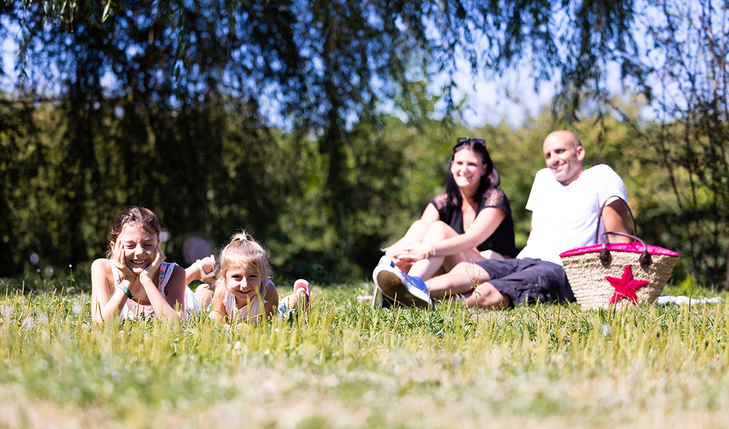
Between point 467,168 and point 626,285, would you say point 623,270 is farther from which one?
point 467,168

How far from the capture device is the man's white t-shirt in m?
4.20

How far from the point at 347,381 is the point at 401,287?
1750mm

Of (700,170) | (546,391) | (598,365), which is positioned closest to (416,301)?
(598,365)

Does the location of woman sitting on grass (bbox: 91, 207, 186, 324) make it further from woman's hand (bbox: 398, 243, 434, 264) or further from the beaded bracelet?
woman's hand (bbox: 398, 243, 434, 264)

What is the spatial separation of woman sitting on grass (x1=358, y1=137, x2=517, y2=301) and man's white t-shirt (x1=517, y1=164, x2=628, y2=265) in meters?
0.25

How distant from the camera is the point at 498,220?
445 centimetres

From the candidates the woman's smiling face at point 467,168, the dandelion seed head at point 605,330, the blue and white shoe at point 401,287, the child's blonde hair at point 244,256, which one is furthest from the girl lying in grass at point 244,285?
the woman's smiling face at point 467,168

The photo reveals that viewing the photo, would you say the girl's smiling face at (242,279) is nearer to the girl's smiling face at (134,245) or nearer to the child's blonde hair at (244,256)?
the child's blonde hair at (244,256)

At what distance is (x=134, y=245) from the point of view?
2.94 meters

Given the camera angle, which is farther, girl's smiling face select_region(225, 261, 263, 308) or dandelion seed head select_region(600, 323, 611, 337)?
girl's smiling face select_region(225, 261, 263, 308)

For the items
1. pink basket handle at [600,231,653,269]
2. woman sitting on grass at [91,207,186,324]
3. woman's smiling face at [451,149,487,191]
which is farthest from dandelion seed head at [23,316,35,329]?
pink basket handle at [600,231,653,269]

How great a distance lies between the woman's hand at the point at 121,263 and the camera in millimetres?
2912

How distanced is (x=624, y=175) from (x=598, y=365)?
52.8ft

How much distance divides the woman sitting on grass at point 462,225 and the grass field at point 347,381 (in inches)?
57.0
